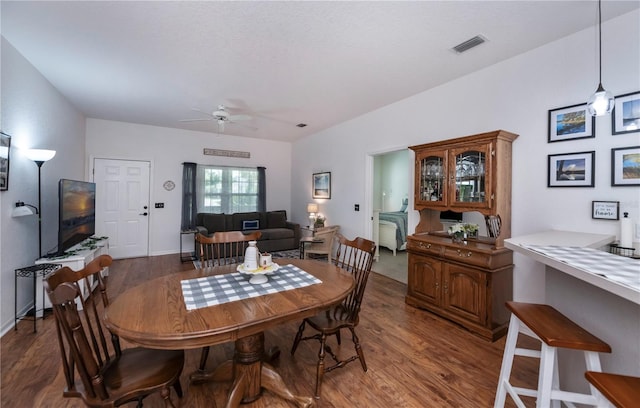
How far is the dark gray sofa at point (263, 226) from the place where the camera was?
18.3 ft

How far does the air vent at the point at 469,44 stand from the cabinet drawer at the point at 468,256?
193 cm

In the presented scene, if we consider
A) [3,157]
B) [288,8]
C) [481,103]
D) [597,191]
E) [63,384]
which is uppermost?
[288,8]

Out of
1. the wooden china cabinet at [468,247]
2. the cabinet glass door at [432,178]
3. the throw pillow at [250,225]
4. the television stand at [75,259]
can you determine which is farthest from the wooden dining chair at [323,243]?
the television stand at [75,259]

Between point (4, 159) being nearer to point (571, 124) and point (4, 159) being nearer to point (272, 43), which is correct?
point (272, 43)

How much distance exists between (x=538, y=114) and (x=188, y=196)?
19.4 ft

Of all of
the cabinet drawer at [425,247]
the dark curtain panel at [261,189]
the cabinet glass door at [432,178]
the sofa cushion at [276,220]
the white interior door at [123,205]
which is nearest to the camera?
the cabinet drawer at [425,247]

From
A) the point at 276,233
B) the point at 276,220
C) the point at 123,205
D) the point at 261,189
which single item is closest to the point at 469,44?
the point at 276,233

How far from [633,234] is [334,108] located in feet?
11.8

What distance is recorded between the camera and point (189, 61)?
2.80 metres

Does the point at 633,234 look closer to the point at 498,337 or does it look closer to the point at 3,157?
the point at 498,337

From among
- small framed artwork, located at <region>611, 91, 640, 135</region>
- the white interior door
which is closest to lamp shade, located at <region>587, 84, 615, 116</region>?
small framed artwork, located at <region>611, 91, 640, 135</region>

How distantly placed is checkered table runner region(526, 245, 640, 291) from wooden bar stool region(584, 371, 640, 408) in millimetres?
315

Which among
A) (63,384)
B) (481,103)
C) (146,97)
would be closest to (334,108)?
(481,103)

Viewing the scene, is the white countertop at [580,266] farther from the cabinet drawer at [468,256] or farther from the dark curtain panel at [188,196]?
the dark curtain panel at [188,196]
